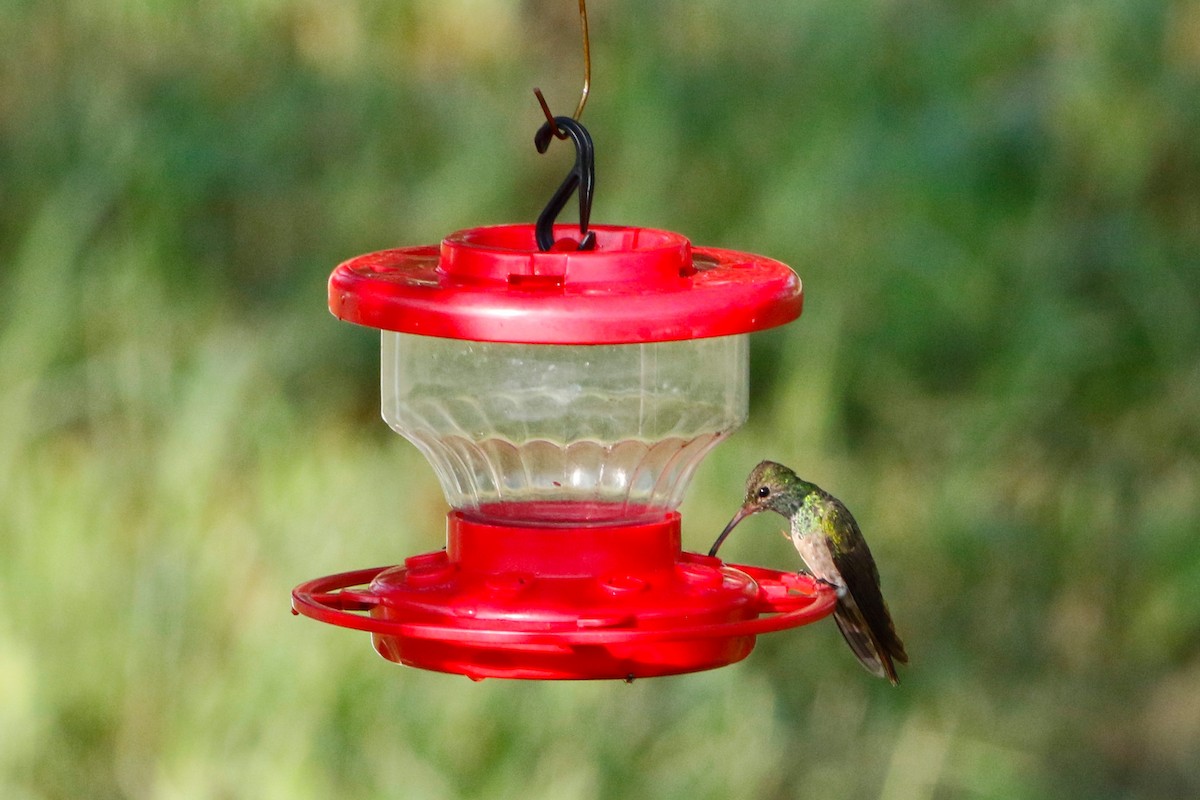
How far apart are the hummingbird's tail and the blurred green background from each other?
3.68 ft

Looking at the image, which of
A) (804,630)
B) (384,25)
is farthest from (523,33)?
(804,630)

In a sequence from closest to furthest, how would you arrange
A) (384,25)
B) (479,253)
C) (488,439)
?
(479,253) → (488,439) → (384,25)

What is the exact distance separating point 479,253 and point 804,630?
163 inches

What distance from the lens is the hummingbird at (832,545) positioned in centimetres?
416

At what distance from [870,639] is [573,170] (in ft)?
6.19

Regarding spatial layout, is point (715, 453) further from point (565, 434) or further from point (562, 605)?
point (562, 605)

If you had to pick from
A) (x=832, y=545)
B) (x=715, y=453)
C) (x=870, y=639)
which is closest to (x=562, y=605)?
(x=832, y=545)

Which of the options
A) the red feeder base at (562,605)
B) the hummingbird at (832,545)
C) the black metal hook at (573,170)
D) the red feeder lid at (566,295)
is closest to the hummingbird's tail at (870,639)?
the hummingbird at (832,545)

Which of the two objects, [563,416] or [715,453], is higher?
[563,416]

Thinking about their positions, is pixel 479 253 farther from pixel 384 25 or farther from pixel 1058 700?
pixel 384 25

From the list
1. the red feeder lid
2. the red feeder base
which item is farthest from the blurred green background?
the red feeder lid

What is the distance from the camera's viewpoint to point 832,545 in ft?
13.9

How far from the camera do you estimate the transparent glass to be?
3.17 m

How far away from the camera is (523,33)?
882cm
